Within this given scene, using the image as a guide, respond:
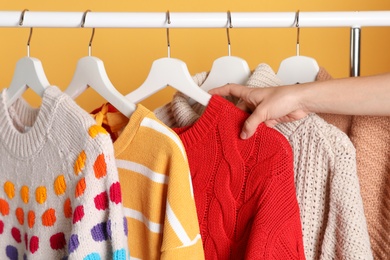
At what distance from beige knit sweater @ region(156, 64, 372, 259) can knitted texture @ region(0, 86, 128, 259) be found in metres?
0.33

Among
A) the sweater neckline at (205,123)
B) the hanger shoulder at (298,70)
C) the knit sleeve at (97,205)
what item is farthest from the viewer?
the hanger shoulder at (298,70)

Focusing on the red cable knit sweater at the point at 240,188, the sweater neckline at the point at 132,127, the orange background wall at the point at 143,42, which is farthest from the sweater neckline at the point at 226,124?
the orange background wall at the point at 143,42

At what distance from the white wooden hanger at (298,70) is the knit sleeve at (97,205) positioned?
0.40m

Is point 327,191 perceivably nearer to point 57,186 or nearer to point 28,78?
Answer: point 57,186

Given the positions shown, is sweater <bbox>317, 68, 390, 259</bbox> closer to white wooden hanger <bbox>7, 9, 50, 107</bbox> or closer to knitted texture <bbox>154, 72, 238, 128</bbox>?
knitted texture <bbox>154, 72, 238, 128</bbox>

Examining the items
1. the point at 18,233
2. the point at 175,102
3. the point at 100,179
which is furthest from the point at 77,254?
the point at 175,102

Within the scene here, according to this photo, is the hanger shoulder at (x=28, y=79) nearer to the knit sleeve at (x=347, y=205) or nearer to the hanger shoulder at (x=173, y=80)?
the hanger shoulder at (x=173, y=80)

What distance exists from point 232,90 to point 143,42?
0.86m

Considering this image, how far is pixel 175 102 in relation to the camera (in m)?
1.16

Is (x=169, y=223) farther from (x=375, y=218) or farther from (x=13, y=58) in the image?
(x=13, y=58)

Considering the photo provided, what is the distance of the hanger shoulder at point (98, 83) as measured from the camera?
41.7 inches

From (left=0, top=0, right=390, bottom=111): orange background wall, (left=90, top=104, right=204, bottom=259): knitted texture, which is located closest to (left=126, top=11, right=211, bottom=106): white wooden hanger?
(left=90, top=104, right=204, bottom=259): knitted texture

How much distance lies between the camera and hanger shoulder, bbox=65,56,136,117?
1059 millimetres

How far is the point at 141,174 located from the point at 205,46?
3.19 ft
